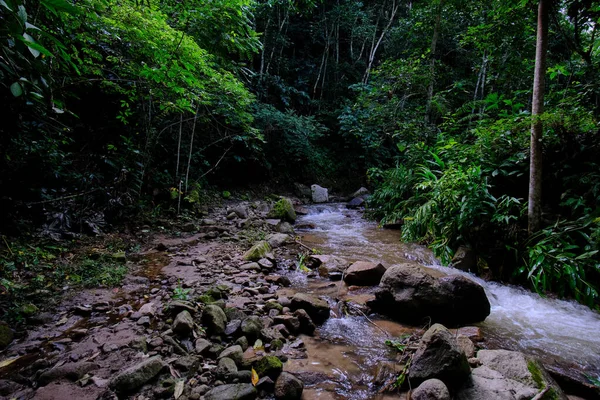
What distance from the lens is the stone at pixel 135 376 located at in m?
1.90

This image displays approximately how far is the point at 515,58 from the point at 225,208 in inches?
327

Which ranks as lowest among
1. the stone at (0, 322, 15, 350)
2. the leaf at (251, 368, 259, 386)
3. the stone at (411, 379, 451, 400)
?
the stone at (0, 322, 15, 350)

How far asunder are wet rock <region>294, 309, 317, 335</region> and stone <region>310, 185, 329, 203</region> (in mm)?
9390

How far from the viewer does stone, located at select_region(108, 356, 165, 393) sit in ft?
6.23

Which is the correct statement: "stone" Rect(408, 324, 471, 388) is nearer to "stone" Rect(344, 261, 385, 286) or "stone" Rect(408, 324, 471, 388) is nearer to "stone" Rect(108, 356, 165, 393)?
"stone" Rect(108, 356, 165, 393)

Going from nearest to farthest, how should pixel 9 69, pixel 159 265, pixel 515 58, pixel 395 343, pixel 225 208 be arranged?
1. pixel 9 69
2. pixel 395 343
3. pixel 159 265
4. pixel 515 58
5. pixel 225 208

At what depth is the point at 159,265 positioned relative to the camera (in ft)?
14.3

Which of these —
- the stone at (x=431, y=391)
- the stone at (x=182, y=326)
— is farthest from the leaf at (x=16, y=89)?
the stone at (x=431, y=391)

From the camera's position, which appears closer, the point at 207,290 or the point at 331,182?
the point at 207,290

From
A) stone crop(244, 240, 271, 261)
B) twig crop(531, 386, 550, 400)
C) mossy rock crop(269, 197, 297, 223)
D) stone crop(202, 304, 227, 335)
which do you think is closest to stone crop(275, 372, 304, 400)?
stone crop(202, 304, 227, 335)

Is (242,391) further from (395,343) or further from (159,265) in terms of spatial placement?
(159,265)

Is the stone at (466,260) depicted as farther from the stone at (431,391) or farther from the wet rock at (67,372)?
the wet rock at (67,372)

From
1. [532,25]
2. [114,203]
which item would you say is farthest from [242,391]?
[532,25]

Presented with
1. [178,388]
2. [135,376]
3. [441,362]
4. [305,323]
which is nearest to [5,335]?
[135,376]
